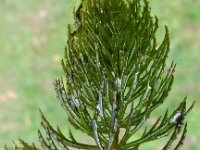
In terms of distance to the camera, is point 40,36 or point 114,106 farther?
point 40,36

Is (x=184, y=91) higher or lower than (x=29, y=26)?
lower

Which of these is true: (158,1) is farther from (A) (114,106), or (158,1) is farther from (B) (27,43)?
(A) (114,106)

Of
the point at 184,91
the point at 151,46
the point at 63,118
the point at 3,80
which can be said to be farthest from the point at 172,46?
the point at 151,46

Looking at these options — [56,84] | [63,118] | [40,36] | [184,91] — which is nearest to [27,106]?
[63,118]

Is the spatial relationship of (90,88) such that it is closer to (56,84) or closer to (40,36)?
(56,84)

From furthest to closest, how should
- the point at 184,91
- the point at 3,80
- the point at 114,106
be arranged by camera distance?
the point at 3,80 → the point at 184,91 → the point at 114,106

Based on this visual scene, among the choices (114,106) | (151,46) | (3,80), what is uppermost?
(3,80)

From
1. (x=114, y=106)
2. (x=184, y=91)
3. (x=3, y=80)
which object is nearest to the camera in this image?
(x=114, y=106)
